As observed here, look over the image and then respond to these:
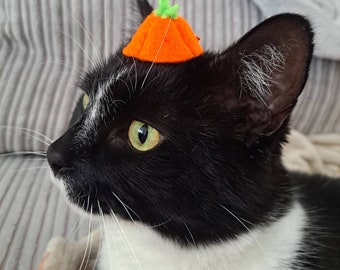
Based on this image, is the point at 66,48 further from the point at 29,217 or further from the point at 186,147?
the point at 186,147

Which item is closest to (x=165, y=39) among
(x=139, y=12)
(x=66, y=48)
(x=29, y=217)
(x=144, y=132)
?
(x=144, y=132)

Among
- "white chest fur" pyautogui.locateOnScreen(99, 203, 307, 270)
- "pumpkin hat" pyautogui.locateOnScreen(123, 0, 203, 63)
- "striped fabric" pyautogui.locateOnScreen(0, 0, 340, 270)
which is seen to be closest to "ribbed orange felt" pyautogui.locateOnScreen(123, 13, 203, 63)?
"pumpkin hat" pyautogui.locateOnScreen(123, 0, 203, 63)

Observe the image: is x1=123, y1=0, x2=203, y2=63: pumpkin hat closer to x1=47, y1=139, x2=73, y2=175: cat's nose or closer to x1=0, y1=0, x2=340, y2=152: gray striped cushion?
x1=47, y1=139, x2=73, y2=175: cat's nose

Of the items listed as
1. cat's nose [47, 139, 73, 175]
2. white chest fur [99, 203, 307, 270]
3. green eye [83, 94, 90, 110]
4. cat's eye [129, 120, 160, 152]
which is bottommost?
white chest fur [99, 203, 307, 270]

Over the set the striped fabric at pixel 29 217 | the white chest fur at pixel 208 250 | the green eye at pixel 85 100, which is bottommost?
the striped fabric at pixel 29 217

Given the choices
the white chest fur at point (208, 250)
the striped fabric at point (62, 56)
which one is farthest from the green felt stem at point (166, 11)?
the striped fabric at point (62, 56)

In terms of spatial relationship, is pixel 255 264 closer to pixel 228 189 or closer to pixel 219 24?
pixel 228 189

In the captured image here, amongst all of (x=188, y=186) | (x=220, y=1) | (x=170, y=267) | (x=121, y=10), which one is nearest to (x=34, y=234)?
(x=170, y=267)

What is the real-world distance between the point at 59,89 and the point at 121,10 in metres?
0.30

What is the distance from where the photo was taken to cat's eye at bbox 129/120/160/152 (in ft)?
2.28

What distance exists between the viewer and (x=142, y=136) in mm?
696

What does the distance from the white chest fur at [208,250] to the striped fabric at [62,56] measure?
547 millimetres

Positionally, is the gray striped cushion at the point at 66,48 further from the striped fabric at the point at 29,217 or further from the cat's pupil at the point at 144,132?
the cat's pupil at the point at 144,132

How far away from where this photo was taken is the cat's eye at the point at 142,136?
0.69m
